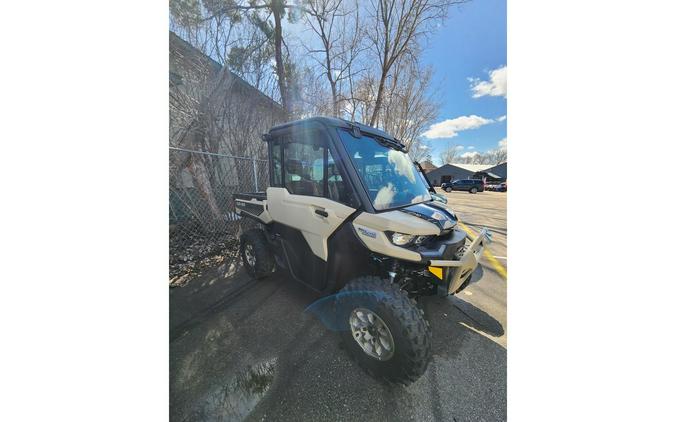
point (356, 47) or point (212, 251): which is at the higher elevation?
point (356, 47)

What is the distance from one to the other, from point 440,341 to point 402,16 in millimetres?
7071

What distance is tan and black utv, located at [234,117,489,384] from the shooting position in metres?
1.46

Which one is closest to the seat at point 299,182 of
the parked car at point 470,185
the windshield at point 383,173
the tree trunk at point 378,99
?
the windshield at point 383,173

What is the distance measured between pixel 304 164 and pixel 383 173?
2.50 feet

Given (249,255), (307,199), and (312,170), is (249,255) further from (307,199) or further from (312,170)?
(312,170)

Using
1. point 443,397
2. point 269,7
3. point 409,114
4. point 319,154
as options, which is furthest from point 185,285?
point 409,114

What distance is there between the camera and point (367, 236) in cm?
158

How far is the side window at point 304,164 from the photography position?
1872 millimetres

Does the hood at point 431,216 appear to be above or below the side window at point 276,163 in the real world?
below

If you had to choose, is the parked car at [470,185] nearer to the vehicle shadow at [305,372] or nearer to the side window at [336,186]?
the vehicle shadow at [305,372]

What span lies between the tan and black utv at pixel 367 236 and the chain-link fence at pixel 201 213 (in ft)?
5.87

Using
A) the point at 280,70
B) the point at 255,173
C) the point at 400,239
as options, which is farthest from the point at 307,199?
the point at 280,70

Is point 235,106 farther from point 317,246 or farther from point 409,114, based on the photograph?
point 409,114

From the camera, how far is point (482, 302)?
246cm
